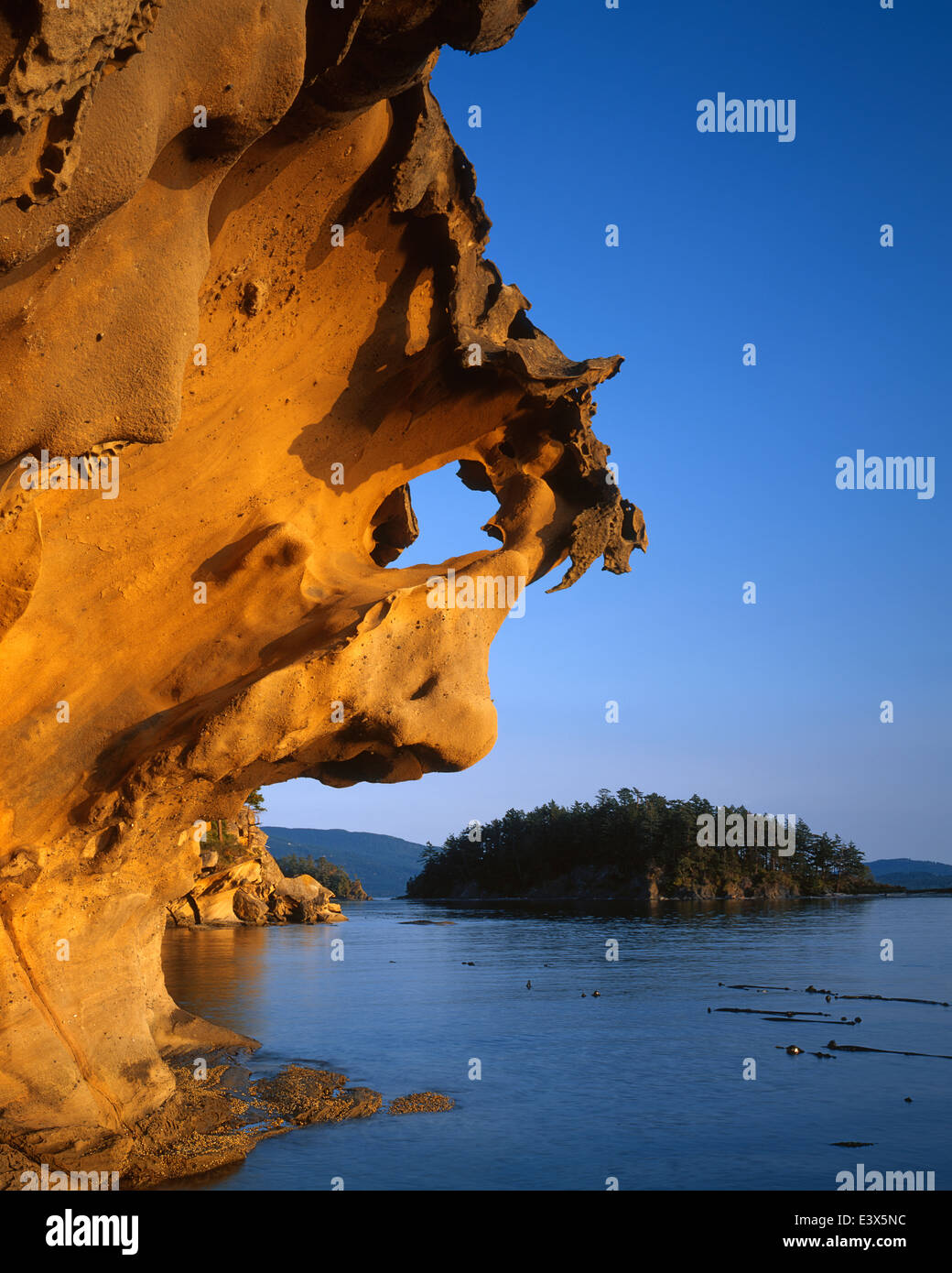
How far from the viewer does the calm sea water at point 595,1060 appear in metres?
10.5

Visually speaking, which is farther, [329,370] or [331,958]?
[331,958]

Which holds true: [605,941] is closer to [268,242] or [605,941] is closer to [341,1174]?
[341,1174]

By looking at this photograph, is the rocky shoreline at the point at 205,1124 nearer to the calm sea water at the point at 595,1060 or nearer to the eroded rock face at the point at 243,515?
the eroded rock face at the point at 243,515

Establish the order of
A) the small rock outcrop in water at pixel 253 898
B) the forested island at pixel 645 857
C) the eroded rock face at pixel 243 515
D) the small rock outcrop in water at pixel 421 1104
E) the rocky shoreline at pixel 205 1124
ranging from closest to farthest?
the eroded rock face at pixel 243 515 → the rocky shoreline at pixel 205 1124 → the small rock outcrop in water at pixel 421 1104 → the small rock outcrop in water at pixel 253 898 → the forested island at pixel 645 857

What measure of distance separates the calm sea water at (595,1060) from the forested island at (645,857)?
40.8 m

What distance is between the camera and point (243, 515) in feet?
33.7

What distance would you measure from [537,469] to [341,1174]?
7829 mm

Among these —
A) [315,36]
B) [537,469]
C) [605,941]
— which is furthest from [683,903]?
[315,36]

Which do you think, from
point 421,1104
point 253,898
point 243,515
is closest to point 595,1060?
point 421,1104

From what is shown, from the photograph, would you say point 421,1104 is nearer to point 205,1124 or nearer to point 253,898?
point 205,1124

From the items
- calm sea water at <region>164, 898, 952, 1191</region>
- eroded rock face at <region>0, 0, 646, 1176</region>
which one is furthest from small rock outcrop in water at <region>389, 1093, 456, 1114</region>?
eroded rock face at <region>0, 0, 646, 1176</region>

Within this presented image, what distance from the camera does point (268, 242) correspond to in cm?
941

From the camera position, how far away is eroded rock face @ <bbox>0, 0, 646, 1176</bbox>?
6.30 meters

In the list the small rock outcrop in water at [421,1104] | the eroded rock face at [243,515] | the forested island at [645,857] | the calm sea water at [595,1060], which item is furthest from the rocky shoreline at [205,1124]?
the forested island at [645,857]
